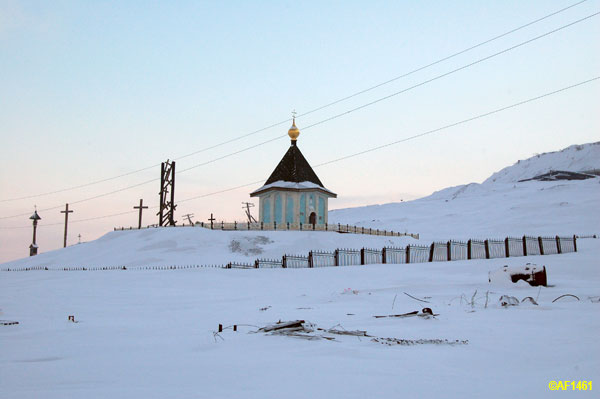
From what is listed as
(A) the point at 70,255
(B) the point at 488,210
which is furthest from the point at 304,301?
(B) the point at 488,210

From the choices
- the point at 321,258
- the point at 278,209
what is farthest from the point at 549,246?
the point at 278,209

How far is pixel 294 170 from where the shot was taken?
4094 centimetres

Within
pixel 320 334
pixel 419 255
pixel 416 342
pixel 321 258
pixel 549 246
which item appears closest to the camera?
pixel 416 342

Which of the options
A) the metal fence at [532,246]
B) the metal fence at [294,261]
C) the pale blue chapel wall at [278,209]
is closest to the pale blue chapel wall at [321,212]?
the pale blue chapel wall at [278,209]

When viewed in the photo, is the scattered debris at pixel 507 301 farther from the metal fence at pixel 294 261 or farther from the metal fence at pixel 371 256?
the metal fence at pixel 371 256

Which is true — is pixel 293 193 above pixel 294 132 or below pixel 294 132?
below

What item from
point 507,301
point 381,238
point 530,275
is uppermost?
point 381,238

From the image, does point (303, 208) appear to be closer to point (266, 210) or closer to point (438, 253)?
point (266, 210)

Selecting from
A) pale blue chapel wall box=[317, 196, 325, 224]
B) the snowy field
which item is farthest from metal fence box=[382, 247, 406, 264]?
pale blue chapel wall box=[317, 196, 325, 224]

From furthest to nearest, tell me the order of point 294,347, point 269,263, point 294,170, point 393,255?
point 294,170 < point 393,255 < point 269,263 < point 294,347

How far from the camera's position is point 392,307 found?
10289 mm

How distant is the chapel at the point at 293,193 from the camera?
130 ft

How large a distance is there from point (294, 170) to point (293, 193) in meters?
2.34

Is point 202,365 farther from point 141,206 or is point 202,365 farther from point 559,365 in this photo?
point 141,206
